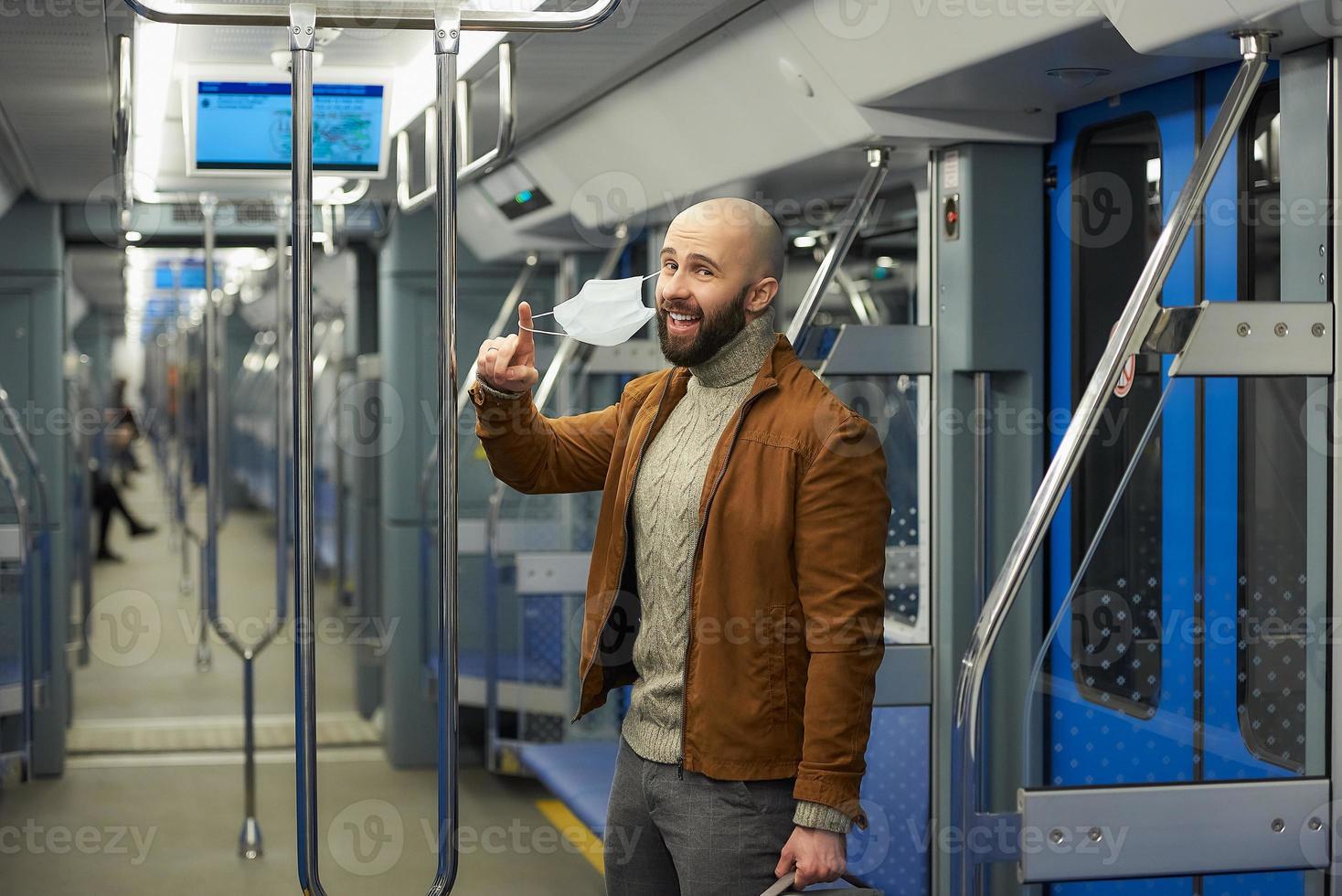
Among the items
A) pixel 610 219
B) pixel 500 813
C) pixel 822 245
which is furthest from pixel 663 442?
pixel 500 813

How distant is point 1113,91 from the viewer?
3068 millimetres

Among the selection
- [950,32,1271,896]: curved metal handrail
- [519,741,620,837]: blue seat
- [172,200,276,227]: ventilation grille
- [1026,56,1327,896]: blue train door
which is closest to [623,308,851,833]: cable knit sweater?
[950,32,1271,896]: curved metal handrail

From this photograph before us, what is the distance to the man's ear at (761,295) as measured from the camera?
2.14 meters

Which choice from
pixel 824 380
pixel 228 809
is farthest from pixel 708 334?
pixel 228 809

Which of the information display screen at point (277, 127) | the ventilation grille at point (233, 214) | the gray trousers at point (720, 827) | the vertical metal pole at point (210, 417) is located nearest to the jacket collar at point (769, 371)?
the gray trousers at point (720, 827)

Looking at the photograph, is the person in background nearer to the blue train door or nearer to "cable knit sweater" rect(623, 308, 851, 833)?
the blue train door

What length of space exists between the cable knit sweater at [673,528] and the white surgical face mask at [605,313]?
0.16 m

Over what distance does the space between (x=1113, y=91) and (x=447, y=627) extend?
192cm

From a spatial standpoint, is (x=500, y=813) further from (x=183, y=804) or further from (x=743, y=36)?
(x=743, y=36)

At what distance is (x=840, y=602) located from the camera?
2014 mm

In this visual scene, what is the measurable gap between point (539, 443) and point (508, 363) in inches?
9.7

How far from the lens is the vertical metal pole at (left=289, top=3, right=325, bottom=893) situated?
1844mm

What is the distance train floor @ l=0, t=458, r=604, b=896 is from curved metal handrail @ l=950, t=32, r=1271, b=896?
283 centimetres

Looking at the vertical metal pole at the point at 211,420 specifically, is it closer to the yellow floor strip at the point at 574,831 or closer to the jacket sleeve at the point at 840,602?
the yellow floor strip at the point at 574,831
